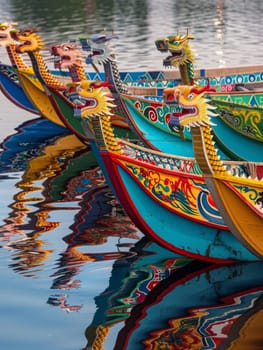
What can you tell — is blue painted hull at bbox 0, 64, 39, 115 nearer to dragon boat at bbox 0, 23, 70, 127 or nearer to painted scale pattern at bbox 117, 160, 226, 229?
dragon boat at bbox 0, 23, 70, 127

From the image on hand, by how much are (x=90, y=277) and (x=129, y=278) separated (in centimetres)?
49

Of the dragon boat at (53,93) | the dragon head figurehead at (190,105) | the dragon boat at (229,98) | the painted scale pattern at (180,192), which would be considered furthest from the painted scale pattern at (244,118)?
the dragon head figurehead at (190,105)

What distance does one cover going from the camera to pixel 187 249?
1320 cm

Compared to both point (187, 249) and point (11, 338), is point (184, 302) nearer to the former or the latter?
point (187, 249)

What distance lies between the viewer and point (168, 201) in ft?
43.3

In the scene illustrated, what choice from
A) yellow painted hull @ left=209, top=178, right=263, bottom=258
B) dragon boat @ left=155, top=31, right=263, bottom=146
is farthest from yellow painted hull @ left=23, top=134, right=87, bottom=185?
yellow painted hull @ left=209, top=178, right=263, bottom=258

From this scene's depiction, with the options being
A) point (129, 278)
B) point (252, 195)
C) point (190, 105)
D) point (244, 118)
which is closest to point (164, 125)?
point (244, 118)

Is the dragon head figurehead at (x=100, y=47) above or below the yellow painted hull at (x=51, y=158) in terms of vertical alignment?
above

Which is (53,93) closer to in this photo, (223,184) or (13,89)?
(13,89)

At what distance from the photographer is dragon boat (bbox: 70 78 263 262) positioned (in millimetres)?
12984

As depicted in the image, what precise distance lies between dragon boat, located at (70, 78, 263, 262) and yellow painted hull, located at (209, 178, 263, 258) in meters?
0.46

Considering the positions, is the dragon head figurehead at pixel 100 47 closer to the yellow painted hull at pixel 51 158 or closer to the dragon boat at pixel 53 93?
the yellow painted hull at pixel 51 158

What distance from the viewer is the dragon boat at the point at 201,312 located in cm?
1095

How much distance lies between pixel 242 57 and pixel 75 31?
13515 millimetres
